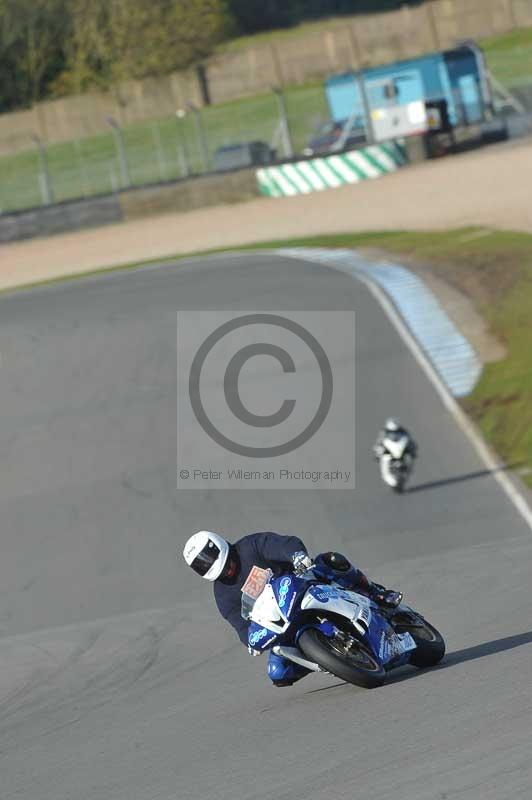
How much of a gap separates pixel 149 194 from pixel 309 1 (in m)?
44.2

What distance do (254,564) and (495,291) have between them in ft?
55.8

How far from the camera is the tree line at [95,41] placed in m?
65.9

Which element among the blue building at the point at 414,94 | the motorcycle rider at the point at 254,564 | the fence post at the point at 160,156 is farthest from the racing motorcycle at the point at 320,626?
the fence post at the point at 160,156

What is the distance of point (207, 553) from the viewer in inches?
286

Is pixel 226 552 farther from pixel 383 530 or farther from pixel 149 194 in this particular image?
pixel 149 194

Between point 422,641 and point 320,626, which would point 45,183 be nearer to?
point 422,641

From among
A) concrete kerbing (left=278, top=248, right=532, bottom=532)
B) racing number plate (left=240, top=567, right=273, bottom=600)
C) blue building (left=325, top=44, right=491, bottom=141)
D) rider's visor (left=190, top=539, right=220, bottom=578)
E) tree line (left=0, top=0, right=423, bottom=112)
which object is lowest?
concrete kerbing (left=278, top=248, right=532, bottom=532)

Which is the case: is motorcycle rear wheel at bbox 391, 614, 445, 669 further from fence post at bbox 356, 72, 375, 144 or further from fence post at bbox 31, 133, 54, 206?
fence post at bbox 31, 133, 54, 206

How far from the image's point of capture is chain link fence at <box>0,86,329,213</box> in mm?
41500

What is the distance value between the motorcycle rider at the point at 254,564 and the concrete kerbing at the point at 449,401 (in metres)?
6.92

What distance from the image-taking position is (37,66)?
69.9m

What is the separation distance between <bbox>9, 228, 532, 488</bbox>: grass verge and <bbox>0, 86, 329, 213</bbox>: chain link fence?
381 inches

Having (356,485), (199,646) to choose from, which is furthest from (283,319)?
(199,646)

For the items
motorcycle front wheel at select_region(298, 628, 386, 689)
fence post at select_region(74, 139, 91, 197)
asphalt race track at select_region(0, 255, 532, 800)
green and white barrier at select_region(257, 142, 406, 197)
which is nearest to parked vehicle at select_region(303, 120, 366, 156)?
green and white barrier at select_region(257, 142, 406, 197)
